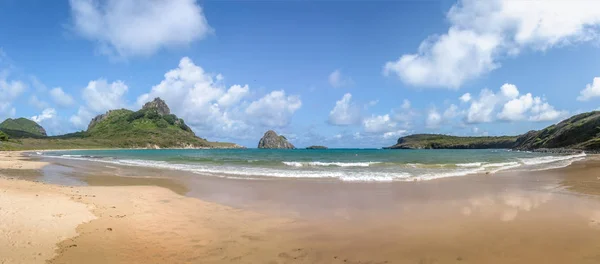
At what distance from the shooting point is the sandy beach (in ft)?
22.1

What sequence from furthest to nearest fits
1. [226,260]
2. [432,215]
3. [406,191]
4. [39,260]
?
[406,191]
[432,215]
[226,260]
[39,260]

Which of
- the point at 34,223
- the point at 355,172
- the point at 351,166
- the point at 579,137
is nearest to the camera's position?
the point at 34,223

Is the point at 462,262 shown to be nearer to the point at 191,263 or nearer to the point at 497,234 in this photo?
the point at 497,234

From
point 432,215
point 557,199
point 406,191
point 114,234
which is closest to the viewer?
point 114,234

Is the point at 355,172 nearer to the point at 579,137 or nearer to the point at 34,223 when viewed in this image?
the point at 34,223

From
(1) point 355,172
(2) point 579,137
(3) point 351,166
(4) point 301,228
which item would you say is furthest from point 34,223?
(2) point 579,137

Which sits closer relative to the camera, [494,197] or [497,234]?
[497,234]

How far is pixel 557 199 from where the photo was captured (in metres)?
13.4

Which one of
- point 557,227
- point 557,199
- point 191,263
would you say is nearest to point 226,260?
point 191,263

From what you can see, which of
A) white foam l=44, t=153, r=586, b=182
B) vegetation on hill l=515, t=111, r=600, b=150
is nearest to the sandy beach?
white foam l=44, t=153, r=586, b=182

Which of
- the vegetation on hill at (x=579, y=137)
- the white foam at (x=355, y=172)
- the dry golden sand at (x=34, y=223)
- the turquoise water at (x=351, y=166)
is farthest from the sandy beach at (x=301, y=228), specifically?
the vegetation on hill at (x=579, y=137)

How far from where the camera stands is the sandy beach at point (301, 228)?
6.75 m

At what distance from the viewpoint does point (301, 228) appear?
9.17 meters

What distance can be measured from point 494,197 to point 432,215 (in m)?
5.51
